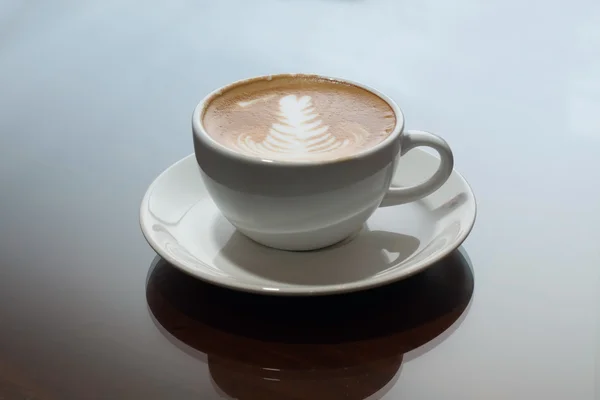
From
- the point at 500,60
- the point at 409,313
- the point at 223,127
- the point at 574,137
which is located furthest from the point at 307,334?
the point at 500,60

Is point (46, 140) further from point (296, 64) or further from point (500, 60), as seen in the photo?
point (500, 60)

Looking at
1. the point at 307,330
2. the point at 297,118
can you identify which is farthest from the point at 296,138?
the point at 307,330

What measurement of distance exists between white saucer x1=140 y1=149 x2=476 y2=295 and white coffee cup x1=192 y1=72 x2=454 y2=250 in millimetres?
15

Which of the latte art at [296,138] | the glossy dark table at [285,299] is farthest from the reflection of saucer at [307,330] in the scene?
the latte art at [296,138]

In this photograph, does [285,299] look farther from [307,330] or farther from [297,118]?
[297,118]

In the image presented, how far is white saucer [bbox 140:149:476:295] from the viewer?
1.61 ft

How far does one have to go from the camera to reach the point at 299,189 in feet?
1.60

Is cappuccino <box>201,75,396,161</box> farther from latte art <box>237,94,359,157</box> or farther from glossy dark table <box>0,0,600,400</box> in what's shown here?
glossy dark table <box>0,0,600,400</box>

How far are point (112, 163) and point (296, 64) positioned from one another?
30 centimetres

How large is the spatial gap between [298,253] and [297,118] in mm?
104

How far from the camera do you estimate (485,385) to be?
0.44m

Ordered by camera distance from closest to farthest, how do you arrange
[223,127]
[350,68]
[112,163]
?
[223,127]
[112,163]
[350,68]

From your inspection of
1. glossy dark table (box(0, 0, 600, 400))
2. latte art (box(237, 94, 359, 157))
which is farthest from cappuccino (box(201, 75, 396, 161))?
glossy dark table (box(0, 0, 600, 400))

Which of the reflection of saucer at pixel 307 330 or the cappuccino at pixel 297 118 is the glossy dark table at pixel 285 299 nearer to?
the reflection of saucer at pixel 307 330
